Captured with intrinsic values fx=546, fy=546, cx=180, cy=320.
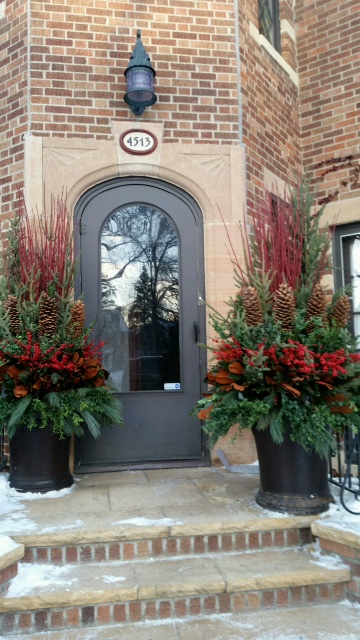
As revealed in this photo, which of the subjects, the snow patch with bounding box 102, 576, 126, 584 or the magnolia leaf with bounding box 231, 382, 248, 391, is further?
the magnolia leaf with bounding box 231, 382, 248, 391

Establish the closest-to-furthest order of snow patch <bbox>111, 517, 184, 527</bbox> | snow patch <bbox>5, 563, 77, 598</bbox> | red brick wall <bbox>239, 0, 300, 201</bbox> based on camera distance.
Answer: snow patch <bbox>5, 563, 77, 598</bbox>, snow patch <bbox>111, 517, 184, 527</bbox>, red brick wall <bbox>239, 0, 300, 201</bbox>

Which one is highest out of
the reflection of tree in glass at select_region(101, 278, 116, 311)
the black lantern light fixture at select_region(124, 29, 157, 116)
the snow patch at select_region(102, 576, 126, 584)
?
the black lantern light fixture at select_region(124, 29, 157, 116)

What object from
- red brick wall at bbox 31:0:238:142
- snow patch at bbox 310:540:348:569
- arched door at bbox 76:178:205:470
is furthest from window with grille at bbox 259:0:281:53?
snow patch at bbox 310:540:348:569

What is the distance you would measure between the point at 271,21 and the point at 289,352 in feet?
15.7

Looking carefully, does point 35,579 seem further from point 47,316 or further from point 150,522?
point 47,316

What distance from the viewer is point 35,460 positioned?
3994mm

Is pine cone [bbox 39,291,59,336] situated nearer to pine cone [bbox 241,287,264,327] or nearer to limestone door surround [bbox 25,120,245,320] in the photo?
limestone door surround [bbox 25,120,245,320]

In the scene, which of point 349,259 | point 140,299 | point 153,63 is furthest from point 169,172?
point 349,259

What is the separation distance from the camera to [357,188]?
590 cm

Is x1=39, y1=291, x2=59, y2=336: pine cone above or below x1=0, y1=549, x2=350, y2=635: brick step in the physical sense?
above

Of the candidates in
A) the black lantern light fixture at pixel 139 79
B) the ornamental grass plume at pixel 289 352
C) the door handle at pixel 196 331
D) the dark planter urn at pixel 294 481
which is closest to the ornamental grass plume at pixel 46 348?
the ornamental grass plume at pixel 289 352

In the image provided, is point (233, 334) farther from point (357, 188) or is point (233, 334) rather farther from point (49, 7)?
point (49, 7)

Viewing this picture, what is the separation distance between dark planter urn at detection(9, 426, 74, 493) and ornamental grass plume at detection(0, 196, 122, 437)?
93 mm

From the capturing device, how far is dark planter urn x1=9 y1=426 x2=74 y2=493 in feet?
13.1
